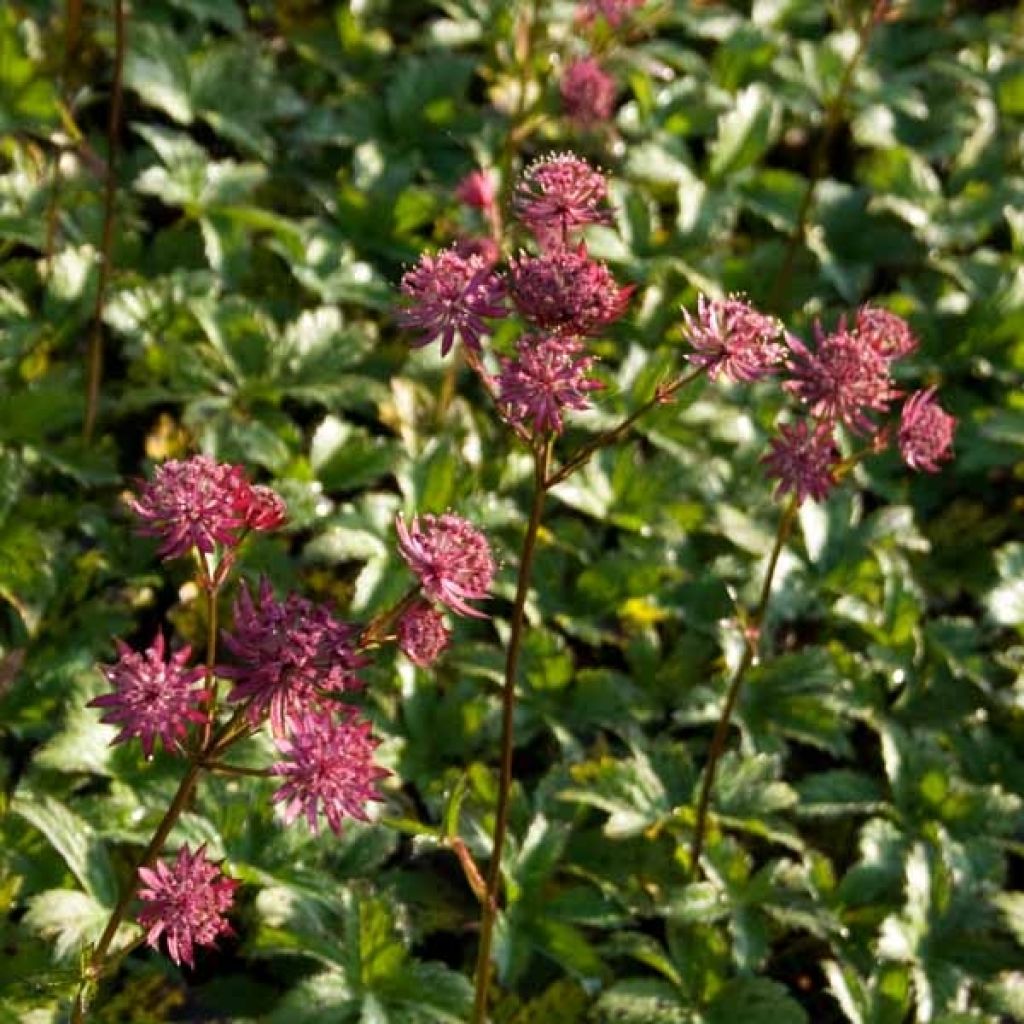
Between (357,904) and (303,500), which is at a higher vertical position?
(303,500)

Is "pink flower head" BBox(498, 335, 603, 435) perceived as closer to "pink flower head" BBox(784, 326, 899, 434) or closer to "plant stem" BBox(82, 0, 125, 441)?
"pink flower head" BBox(784, 326, 899, 434)

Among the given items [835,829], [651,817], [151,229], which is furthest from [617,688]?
[151,229]

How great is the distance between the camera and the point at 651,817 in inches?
112

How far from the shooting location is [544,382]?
1806mm

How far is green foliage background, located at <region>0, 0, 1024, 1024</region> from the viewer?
8.71 feet

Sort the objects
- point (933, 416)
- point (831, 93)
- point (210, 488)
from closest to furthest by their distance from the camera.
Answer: point (210, 488)
point (933, 416)
point (831, 93)

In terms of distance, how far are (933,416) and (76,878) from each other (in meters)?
1.52

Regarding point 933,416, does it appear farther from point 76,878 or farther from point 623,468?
point 76,878

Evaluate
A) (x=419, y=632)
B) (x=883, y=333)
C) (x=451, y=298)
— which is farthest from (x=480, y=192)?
(x=419, y=632)

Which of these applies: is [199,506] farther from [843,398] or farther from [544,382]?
[843,398]

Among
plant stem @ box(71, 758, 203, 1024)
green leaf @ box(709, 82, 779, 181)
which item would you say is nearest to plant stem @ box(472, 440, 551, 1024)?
plant stem @ box(71, 758, 203, 1024)

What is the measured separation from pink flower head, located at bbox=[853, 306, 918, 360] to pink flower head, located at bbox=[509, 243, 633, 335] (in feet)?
1.66

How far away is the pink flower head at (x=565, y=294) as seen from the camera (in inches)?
71.6

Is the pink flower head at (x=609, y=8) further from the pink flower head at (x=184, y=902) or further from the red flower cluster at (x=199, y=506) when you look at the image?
the pink flower head at (x=184, y=902)
